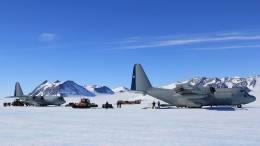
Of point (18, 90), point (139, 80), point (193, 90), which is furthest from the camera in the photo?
point (18, 90)

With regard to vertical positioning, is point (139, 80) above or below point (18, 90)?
below

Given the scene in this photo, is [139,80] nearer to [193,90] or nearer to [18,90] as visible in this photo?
[193,90]

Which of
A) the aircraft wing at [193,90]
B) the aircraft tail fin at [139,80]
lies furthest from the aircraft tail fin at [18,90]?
the aircraft wing at [193,90]

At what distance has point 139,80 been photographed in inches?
2606

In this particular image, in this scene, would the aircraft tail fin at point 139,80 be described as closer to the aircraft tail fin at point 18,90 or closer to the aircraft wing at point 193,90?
the aircraft wing at point 193,90

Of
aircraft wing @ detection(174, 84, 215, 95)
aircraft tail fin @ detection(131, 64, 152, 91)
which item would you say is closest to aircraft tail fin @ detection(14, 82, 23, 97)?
aircraft tail fin @ detection(131, 64, 152, 91)

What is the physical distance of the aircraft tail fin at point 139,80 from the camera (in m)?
65.9

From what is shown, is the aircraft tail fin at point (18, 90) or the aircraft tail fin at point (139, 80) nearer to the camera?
the aircraft tail fin at point (139, 80)

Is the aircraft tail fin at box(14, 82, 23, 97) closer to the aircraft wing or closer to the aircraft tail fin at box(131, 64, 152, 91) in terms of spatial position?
the aircraft tail fin at box(131, 64, 152, 91)

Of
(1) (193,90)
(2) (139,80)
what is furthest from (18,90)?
(1) (193,90)

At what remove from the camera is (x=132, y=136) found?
21797mm

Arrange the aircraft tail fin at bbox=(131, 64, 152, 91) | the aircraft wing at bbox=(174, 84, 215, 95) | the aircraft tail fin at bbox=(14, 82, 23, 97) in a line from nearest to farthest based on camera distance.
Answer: the aircraft wing at bbox=(174, 84, 215, 95) < the aircraft tail fin at bbox=(131, 64, 152, 91) < the aircraft tail fin at bbox=(14, 82, 23, 97)

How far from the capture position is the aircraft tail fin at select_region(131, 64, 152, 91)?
65.9 metres

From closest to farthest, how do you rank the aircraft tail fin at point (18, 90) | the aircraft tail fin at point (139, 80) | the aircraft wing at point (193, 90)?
1. the aircraft wing at point (193, 90)
2. the aircraft tail fin at point (139, 80)
3. the aircraft tail fin at point (18, 90)
